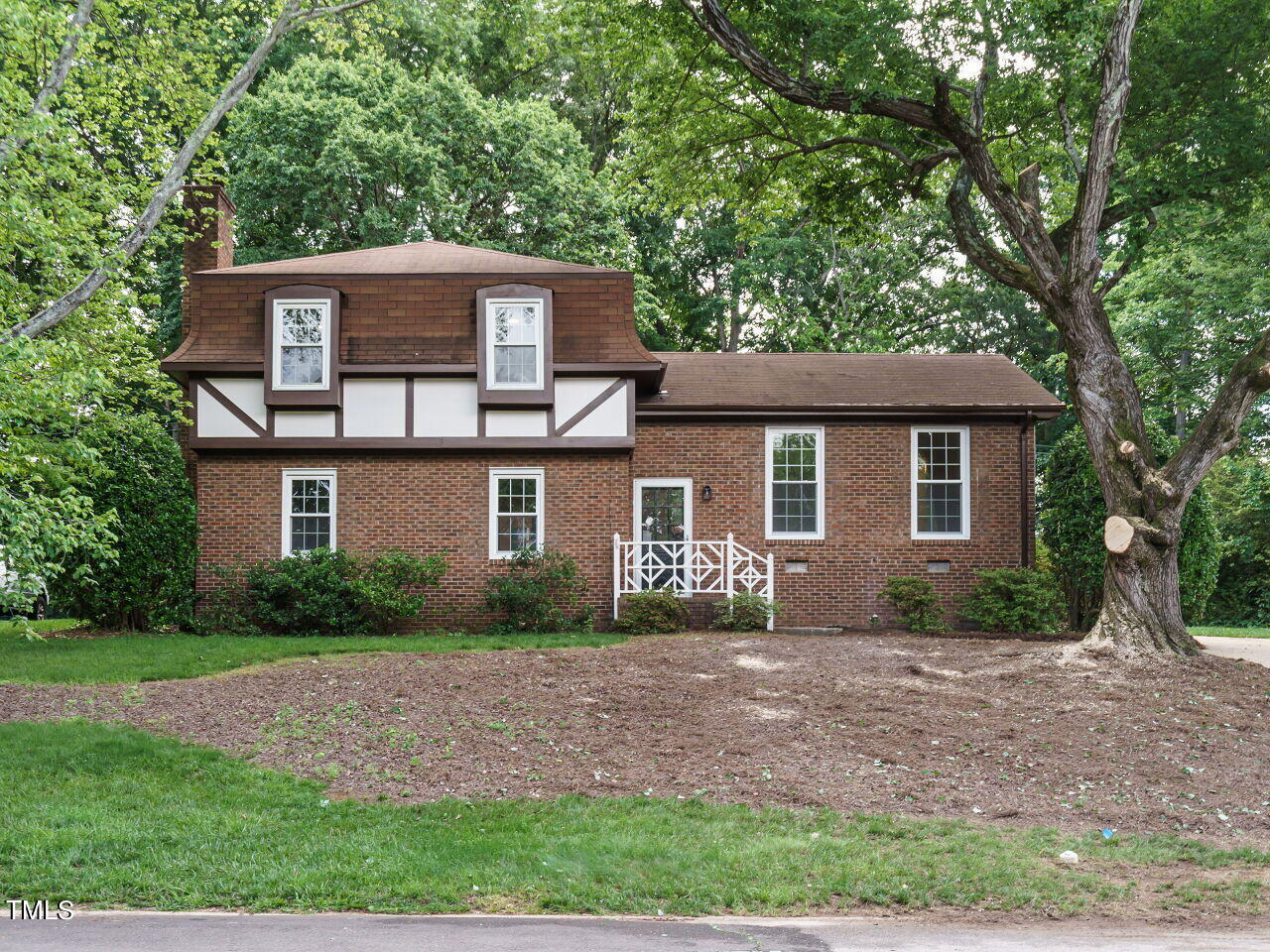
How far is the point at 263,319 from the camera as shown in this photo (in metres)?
16.7

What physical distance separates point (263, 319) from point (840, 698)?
11.5 metres

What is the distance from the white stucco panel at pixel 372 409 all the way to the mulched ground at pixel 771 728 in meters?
5.36

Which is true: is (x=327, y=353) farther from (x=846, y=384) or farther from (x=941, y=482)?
(x=941, y=482)

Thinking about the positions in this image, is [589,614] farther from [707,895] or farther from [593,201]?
[593,201]

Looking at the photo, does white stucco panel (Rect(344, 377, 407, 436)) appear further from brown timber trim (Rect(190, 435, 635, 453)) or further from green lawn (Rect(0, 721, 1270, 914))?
green lawn (Rect(0, 721, 1270, 914))

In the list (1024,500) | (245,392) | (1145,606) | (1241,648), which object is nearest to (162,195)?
(245,392)

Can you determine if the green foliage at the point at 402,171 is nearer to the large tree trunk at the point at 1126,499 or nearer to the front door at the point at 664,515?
the front door at the point at 664,515

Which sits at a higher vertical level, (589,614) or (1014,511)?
(1014,511)

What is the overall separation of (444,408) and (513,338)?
1.60 m

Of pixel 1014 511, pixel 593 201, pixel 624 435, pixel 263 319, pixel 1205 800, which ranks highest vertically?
pixel 593 201

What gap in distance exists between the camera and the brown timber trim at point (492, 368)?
16531 mm

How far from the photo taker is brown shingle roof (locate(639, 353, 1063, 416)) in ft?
57.4

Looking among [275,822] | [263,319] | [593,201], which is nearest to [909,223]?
[593,201]

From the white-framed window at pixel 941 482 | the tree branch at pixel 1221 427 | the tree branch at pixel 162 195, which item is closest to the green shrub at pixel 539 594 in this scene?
the white-framed window at pixel 941 482
